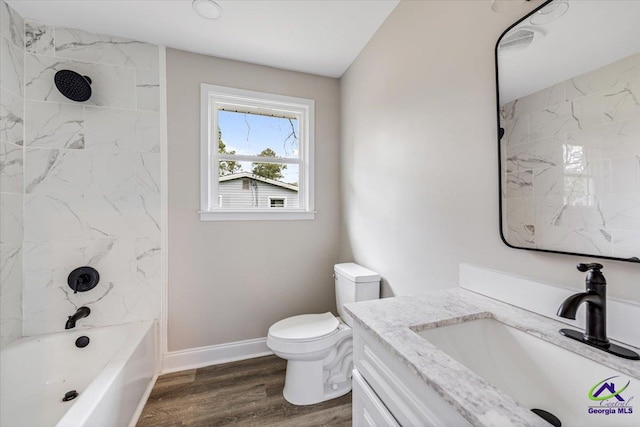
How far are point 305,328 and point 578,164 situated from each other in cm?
157

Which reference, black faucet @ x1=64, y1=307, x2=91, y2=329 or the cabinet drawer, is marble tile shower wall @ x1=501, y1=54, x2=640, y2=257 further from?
black faucet @ x1=64, y1=307, x2=91, y2=329

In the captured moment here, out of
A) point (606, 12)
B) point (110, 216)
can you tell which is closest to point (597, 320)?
point (606, 12)

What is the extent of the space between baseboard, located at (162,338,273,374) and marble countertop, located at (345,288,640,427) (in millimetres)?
1570

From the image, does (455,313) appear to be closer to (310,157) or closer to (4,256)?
(310,157)

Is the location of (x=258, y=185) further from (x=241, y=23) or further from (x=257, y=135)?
(x=241, y=23)

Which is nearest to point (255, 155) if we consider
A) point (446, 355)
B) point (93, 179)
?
point (93, 179)

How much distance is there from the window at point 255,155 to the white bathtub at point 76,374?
3.28ft

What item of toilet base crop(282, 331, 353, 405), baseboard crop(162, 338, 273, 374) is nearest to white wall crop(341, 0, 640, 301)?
toilet base crop(282, 331, 353, 405)

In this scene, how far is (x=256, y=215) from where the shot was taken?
2215 mm

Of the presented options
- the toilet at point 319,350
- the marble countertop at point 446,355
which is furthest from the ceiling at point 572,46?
the toilet at point 319,350

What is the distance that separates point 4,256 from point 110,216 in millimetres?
554

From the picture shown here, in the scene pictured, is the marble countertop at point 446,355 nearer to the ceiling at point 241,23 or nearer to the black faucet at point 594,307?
the black faucet at point 594,307

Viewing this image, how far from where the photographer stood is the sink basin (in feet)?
1.86

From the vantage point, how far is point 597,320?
664 millimetres
